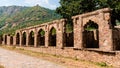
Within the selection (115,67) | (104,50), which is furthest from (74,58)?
(115,67)

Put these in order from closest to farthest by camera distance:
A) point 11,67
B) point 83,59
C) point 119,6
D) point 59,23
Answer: point 11,67 < point 83,59 < point 59,23 < point 119,6

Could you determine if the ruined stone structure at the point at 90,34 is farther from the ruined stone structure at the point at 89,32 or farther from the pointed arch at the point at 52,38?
the pointed arch at the point at 52,38

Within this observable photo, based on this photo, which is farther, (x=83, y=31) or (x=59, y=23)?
(x=59, y=23)

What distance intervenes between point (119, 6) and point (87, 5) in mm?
7106

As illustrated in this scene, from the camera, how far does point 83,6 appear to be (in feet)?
121

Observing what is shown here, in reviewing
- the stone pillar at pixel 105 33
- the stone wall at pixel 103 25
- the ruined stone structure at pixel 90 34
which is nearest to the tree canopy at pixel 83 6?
the ruined stone structure at pixel 90 34

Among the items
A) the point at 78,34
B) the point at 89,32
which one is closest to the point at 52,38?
the point at 89,32

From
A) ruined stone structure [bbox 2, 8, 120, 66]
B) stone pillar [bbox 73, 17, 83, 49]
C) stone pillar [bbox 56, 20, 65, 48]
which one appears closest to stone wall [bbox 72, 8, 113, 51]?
ruined stone structure [bbox 2, 8, 120, 66]

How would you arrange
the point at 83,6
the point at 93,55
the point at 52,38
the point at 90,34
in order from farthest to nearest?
the point at 83,6
the point at 52,38
the point at 90,34
the point at 93,55

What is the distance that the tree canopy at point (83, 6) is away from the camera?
3214 cm

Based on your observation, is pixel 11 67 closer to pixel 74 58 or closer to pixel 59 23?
pixel 74 58

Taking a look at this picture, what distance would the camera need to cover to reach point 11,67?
13.7 m

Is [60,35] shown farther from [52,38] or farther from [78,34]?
[52,38]

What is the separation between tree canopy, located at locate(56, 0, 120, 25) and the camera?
32.1 metres
